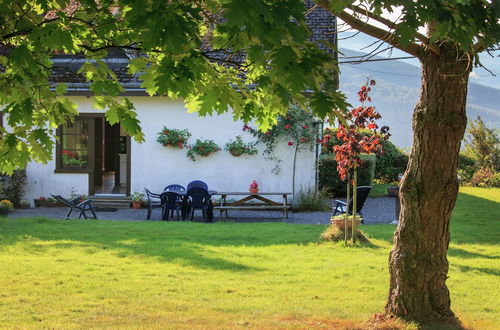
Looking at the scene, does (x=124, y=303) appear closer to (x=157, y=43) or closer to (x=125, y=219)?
(x=157, y=43)

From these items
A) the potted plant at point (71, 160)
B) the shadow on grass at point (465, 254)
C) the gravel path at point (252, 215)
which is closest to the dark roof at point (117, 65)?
the potted plant at point (71, 160)

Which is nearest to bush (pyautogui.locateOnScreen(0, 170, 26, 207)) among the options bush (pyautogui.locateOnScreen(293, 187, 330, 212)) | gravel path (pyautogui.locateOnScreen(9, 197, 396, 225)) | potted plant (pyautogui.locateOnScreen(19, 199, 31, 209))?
potted plant (pyautogui.locateOnScreen(19, 199, 31, 209))

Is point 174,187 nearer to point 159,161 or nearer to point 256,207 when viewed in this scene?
point 159,161

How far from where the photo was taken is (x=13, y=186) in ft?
53.6

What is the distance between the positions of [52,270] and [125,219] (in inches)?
237

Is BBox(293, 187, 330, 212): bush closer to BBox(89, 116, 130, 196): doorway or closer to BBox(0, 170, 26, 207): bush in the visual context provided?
BBox(89, 116, 130, 196): doorway

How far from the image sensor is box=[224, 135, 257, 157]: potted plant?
54.0 feet

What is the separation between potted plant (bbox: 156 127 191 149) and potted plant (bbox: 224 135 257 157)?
113 cm

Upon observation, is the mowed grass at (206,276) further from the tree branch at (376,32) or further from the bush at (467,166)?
the bush at (467,166)

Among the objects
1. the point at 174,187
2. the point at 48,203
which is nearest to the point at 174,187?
the point at 174,187

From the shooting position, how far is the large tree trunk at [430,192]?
5.42 metres

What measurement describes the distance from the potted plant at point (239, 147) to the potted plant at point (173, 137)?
1129 millimetres

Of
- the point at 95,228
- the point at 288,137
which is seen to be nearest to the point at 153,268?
the point at 95,228

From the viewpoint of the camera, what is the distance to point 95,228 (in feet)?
40.3
